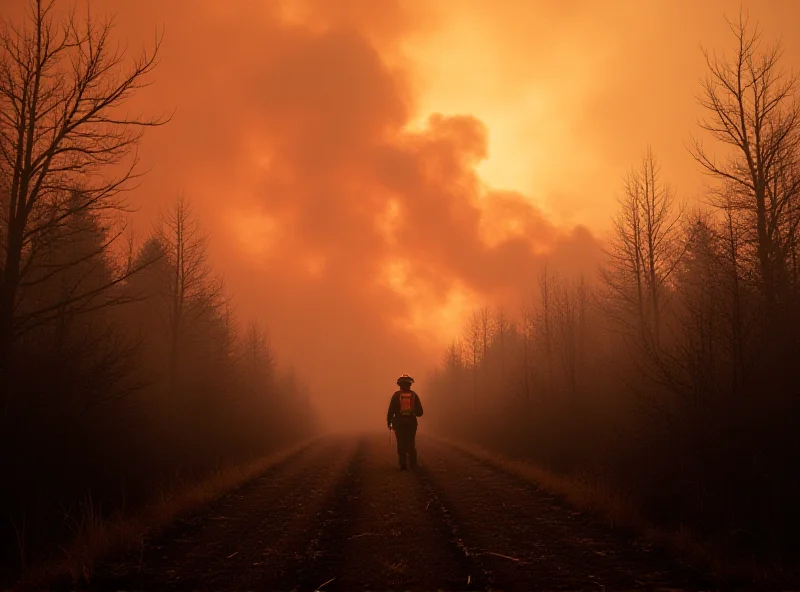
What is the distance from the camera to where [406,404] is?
1734 centimetres

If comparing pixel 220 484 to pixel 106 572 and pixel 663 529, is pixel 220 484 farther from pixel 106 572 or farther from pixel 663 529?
pixel 663 529

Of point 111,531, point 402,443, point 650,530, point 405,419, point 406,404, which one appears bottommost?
point 650,530

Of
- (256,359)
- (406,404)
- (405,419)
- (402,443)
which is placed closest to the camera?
(402,443)

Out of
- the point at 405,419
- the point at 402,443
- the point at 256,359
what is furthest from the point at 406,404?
the point at 256,359

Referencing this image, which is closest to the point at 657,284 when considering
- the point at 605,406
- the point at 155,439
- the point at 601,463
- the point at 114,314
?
the point at 605,406

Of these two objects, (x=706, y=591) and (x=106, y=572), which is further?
(x=106, y=572)

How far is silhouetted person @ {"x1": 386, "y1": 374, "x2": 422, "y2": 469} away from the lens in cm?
1633

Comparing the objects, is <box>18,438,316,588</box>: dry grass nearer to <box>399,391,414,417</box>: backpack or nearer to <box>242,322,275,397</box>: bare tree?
<box>399,391,414,417</box>: backpack

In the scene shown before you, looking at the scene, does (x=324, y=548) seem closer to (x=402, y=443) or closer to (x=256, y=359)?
(x=402, y=443)

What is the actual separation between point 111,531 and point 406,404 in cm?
1068

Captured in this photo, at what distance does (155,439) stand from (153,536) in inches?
399

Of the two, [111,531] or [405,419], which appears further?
[405,419]

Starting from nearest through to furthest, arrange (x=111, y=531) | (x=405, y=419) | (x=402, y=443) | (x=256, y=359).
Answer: (x=111, y=531)
(x=402, y=443)
(x=405, y=419)
(x=256, y=359)

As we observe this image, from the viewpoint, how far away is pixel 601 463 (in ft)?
45.2
